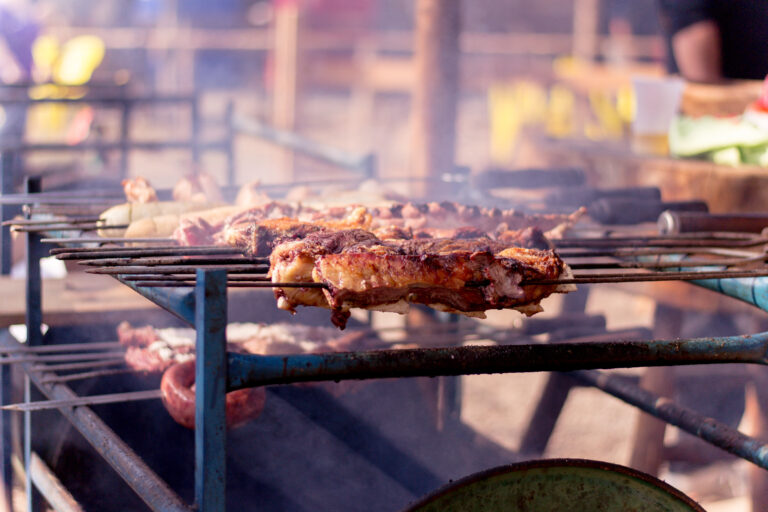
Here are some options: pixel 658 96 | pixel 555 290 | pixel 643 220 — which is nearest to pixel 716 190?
pixel 658 96

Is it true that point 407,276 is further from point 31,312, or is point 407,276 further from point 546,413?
point 546,413

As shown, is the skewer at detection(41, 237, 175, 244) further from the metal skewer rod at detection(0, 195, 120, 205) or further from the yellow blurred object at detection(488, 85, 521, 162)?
the yellow blurred object at detection(488, 85, 521, 162)

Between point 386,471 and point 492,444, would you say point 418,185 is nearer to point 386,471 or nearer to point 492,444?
point 492,444

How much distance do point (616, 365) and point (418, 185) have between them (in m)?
3.92

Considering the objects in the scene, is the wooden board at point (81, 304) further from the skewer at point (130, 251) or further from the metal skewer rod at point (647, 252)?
the metal skewer rod at point (647, 252)

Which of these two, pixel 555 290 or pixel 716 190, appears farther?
pixel 716 190

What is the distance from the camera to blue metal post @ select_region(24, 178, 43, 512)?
8.42 feet

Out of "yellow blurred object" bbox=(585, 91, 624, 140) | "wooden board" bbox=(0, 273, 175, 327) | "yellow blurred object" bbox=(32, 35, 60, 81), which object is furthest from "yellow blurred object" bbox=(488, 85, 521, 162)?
"wooden board" bbox=(0, 273, 175, 327)

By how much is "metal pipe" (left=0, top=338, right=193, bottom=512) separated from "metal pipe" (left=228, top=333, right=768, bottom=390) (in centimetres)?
35

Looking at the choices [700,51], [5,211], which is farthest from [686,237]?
[5,211]

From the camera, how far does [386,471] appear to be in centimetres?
279

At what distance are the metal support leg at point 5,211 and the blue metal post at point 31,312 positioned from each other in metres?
0.59

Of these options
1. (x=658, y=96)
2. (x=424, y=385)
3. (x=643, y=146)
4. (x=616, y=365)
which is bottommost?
(x=424, y=385)

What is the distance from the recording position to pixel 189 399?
2.29 metres
